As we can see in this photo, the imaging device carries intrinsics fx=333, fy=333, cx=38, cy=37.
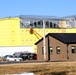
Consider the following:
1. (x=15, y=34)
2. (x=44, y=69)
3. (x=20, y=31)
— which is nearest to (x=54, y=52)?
(x=44, y=69)

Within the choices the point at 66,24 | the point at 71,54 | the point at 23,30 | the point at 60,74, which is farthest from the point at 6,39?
the point at 60,74

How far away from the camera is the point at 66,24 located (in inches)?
3974

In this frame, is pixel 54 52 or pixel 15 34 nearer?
pixel 54 52

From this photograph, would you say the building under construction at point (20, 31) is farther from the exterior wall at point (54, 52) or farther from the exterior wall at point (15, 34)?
the exterior wall at point (54, 52)

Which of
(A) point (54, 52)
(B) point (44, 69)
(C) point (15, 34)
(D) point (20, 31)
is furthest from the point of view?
(C) point (15, 34)

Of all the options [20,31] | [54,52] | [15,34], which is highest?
[20,31]

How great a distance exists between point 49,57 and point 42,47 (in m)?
2.90

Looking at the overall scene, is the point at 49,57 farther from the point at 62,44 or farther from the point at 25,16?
the point at 25,16

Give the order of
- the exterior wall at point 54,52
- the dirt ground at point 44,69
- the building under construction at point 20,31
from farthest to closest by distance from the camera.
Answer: the building under construction at point 20,31 → the exterior wall at point 54,52 → the dirt ground at point 44,69

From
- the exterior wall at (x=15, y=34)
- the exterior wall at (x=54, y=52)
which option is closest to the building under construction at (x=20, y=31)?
the exterior wall at (x=15, y=34)

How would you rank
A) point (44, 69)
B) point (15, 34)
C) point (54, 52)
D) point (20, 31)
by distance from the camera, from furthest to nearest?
point (15, 34), point (20, 31), point (54, 52), point (44, 69)

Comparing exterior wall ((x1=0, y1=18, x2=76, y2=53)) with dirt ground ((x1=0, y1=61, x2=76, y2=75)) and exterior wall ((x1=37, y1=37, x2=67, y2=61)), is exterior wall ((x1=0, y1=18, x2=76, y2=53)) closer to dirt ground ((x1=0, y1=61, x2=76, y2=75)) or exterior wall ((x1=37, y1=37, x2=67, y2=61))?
exterior wall ((x1=37, y1=37, x2=67, y2=61))

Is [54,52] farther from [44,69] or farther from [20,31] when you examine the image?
[20,31]

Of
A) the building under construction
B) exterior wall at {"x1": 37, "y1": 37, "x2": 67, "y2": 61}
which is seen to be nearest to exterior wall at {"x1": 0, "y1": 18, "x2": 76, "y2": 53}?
the building under construction
